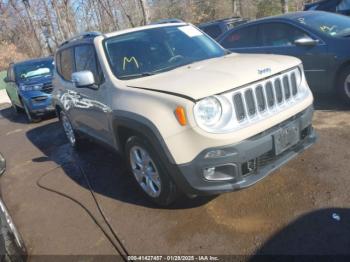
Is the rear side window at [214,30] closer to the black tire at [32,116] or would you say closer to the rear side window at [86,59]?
the black tire at [32,116]

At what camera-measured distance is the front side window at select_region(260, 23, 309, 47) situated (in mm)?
6289

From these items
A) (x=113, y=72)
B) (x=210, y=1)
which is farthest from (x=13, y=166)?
(x=210, y=1)

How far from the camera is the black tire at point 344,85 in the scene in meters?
5.70

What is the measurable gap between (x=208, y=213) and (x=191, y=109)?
1.21 metres

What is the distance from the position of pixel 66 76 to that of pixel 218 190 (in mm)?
3634

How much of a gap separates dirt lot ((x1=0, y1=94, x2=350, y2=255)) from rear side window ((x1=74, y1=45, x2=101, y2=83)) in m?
1.48

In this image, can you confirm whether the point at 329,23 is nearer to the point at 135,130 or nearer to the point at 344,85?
the point at 344,85

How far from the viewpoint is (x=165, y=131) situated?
3.23 m

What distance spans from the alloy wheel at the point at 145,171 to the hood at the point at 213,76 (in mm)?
705

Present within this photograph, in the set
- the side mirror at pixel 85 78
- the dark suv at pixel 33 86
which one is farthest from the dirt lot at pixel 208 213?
the dark suv at pixel 33 86

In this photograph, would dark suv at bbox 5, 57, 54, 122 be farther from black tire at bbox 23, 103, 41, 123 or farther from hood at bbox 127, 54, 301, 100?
hood at bbox 127, 54, 301, 100

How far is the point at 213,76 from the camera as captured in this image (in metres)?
3.41

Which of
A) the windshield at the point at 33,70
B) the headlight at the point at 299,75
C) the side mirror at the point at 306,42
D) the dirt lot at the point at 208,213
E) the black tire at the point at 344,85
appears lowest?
the dirt lot at the point at 208,213

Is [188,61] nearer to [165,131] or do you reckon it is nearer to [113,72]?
[113,72]
